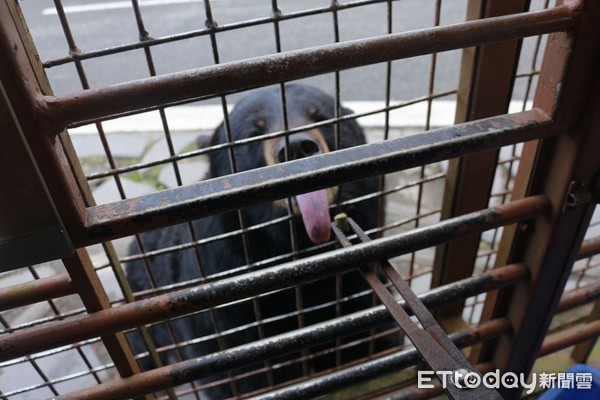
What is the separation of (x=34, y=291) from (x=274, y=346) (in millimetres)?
457

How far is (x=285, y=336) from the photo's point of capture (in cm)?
97

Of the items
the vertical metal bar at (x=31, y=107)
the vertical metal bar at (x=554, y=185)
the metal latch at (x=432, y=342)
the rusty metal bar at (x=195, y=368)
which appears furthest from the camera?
the rusty metal bar at (x=195, y=368)

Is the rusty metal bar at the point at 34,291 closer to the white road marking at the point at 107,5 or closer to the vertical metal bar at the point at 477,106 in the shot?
the vertical metal bar at the point at 477,106

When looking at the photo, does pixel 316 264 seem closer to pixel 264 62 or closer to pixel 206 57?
pixel 264 62

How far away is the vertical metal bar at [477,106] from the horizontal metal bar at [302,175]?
0.29 metres

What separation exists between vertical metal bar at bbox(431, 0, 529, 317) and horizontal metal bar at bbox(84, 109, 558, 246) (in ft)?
0.96

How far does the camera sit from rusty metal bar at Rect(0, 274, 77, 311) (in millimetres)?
723

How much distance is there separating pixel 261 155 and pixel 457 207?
24.7 inches

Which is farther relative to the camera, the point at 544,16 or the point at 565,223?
the point at 565,223

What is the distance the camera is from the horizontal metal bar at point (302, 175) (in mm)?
669

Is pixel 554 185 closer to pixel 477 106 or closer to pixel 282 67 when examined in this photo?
pixel 477 106

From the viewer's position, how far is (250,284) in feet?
2.69

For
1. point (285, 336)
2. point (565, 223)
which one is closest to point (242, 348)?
point (285, 336)

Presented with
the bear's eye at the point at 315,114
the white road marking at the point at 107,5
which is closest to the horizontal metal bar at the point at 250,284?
the bear's eye at the point at 315,114
